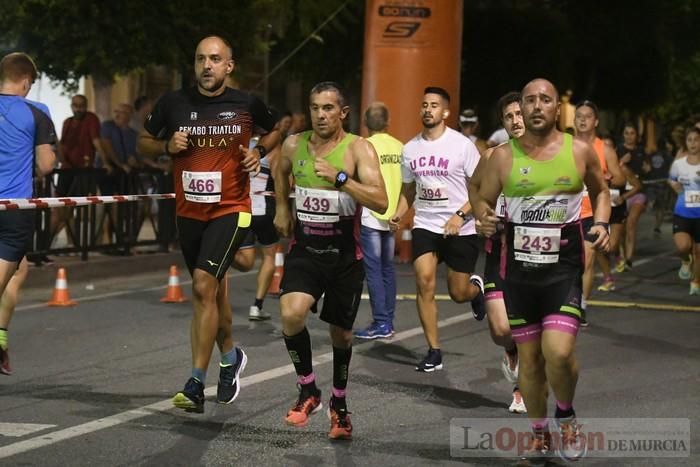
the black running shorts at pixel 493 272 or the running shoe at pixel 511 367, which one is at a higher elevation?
the black running shorts at pixel 493 272

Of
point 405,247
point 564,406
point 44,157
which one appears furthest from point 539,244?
point 405,247

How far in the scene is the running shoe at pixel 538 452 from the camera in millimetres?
6969

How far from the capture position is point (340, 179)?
7.48 metres

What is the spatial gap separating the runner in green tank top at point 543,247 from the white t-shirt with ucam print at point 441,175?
319 cm

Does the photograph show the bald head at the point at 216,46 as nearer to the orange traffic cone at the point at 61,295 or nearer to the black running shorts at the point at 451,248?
the black running shorts at the point at 451,248

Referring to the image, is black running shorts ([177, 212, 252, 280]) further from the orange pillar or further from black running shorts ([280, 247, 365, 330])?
the orange pillar

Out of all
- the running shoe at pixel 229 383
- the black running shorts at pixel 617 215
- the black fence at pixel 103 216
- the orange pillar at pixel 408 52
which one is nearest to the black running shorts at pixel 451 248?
the running shoe at pixel 229 383

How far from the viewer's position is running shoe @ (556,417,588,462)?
275 inches

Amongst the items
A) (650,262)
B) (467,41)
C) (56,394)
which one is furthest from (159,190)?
(467,41)

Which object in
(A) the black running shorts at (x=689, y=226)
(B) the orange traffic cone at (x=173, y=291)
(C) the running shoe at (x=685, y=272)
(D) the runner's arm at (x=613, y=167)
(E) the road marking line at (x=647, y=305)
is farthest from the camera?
(C) the running shoe at (x=685, y=272)

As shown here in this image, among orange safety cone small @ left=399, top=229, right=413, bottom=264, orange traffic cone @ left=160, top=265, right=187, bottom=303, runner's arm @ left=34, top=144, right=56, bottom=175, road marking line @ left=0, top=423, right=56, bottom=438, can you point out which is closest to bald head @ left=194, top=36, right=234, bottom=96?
runner's arm @ left=34, top=144, right=56, bottom=175

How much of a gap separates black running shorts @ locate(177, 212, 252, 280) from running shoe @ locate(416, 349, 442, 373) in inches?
84.0

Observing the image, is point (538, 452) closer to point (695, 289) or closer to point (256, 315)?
point (256, 315)

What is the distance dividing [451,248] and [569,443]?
11.4 ft
